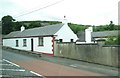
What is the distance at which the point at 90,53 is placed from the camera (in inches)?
1029

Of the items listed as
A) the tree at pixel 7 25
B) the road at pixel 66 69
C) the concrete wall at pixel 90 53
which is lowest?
the road at pixel 66 69

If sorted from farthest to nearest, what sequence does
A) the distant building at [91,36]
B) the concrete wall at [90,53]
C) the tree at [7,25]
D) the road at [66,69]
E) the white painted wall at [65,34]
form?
the tree at [7,25] → the distant building at [91,36] → the white painted wall at [65,34] → the concrete wall at [90,53] → the road at [66,69]

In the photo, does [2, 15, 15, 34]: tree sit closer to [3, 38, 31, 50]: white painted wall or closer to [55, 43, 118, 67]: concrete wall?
[3, 38, 31, 50]: white painted wall

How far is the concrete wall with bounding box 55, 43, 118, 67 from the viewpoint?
2245 cm

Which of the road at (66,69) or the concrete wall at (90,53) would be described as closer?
the road at (66,69)

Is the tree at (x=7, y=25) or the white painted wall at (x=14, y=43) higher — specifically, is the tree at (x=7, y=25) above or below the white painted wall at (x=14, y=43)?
above

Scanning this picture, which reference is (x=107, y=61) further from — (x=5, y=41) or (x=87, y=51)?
(x=5, y=41)

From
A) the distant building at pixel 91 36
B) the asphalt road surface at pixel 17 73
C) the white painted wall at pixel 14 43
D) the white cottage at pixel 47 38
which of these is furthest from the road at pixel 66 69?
the white painted wall at pixel 14 43

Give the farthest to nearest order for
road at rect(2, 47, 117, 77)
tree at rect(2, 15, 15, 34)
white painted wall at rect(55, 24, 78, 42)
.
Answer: tree at rect(2, 15, 15, 34) < white painted wall at rect(55, 24, 78, 42) < road at rect(2, 47, 117, 77)

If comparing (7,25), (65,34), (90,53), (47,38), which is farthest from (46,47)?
(7,25)

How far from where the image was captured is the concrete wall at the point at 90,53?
22453 millimetres

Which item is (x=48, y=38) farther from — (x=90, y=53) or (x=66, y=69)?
(x=66, y=69)

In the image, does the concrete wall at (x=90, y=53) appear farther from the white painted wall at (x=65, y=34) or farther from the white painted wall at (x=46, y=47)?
the white painted wall at (x=65, y=34)

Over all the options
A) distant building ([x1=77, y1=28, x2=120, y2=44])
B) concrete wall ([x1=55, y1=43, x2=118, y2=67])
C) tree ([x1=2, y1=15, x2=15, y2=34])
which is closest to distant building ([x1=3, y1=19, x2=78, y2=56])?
concrete wall ([x1=55, y1=43, x2=118, y2=67])
